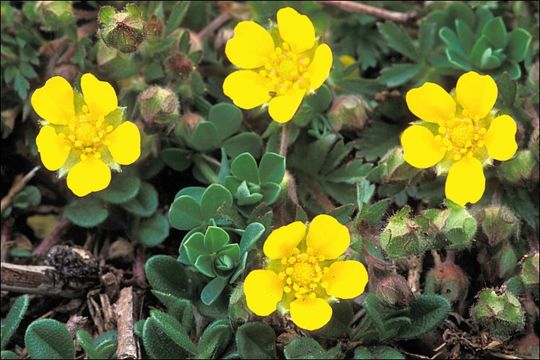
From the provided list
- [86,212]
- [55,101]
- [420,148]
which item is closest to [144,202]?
[86,212]

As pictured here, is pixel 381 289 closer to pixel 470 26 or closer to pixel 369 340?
pixel 369 340

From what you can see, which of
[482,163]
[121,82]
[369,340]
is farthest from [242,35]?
[369,340]

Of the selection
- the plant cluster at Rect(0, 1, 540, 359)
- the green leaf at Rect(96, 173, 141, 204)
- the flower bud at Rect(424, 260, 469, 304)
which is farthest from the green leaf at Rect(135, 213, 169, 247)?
the flower bud at Rect(424, 260, 469, 304)

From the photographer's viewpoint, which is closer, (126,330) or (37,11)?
(126,330)

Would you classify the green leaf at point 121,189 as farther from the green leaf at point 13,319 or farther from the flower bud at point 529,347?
the flower bud at point 529,347

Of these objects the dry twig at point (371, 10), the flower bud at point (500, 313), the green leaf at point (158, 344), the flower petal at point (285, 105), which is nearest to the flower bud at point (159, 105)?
the flower petal at point (285, 105)

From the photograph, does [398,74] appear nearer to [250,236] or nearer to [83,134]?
[250,236]
